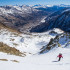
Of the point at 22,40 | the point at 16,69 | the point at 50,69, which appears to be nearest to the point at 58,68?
the point at 50,69

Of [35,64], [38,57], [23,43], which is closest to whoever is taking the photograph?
[35,64]

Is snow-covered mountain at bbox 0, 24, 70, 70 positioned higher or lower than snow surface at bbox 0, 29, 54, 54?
lower

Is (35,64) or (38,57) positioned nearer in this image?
(35,64)

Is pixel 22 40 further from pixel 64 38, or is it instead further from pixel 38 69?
pixel 38 69

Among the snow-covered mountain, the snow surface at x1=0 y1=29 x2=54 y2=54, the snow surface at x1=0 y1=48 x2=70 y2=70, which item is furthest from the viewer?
the snow surface at x1=0 y1=29 x2=54 y2=54

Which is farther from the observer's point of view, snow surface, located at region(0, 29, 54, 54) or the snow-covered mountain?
snow surface, located at region(0, 29, 54, 54)

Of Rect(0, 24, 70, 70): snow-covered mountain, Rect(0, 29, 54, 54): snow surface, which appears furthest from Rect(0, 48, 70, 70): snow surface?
Rect(0, 29, 54, 54): snow surface

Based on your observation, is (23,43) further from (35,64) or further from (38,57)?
(35,64)

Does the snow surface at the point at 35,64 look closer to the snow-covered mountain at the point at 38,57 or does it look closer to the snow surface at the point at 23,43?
the snow-covered mountain at the point at 38,57

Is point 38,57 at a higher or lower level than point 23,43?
lower

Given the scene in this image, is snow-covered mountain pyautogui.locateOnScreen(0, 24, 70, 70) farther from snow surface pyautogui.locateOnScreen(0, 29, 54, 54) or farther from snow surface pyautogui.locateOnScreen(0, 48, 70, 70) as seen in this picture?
snow surface pyautogui.locateOnScreen(0, 29, 54, 54)

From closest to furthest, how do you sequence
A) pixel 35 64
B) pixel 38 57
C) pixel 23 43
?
pixel 35 64, pixel 38 57, pixel 23 43

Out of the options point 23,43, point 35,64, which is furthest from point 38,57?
point 23,43

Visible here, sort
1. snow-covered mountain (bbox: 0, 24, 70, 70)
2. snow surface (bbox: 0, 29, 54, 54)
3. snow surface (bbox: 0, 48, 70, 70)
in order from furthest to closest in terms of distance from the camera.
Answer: snow surface (bbox: 0, 29, 54, 54)
snow-covered mountain (bbox: 0, 24, 70, 70)
snow surface (bbox: 0, 48, 70, 70)
